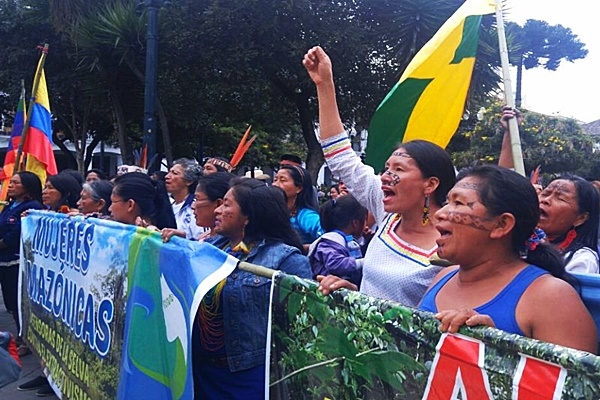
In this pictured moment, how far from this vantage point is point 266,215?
10.2ft

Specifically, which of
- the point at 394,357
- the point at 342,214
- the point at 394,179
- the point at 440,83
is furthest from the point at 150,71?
the point at 394,357

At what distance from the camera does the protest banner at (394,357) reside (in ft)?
4.64

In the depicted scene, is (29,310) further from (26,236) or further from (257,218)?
(257,218)

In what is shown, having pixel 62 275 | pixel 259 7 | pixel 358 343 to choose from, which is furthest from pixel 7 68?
pixel 358 343

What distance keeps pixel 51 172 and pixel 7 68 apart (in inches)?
537

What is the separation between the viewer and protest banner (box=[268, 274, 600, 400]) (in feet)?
4.64

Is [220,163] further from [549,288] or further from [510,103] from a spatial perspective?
[549,288]

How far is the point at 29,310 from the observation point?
5098 mm

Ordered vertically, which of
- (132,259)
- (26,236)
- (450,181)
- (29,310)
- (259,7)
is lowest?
(29,310)

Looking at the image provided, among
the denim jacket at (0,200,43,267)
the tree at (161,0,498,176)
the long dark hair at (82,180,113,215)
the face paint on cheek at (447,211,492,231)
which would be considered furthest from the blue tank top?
the tree at (161,0,498,176)

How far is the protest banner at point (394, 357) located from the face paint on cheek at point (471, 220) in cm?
36

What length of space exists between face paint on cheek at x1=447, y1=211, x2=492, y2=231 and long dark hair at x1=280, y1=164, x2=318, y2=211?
293cm

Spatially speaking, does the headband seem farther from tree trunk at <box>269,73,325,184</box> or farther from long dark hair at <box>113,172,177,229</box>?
tree trunk at <box>269,73,325,184</box>

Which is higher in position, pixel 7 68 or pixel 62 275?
pixel 7 68
